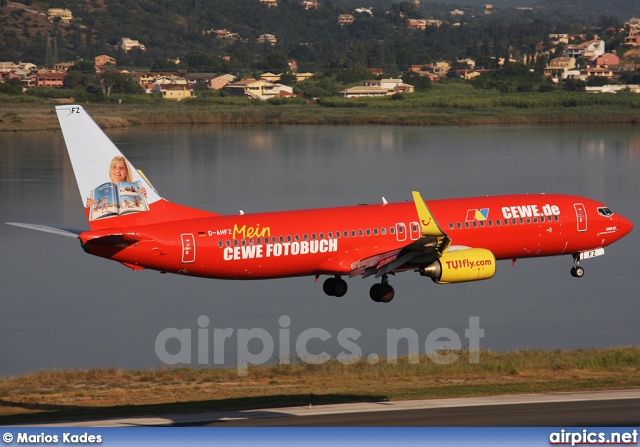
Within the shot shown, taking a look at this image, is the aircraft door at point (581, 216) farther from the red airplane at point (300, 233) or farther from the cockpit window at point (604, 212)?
the cockpit window at point (604, 212)

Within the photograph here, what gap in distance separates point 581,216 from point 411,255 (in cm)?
1087

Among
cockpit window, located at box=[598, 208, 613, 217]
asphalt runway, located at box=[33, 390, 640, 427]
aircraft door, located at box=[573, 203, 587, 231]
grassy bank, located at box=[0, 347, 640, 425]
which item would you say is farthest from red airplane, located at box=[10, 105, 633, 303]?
asphalt runway, located at box=[33, 390, 640, 427]

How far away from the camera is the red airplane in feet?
157

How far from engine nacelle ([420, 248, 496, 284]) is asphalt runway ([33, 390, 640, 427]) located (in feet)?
39.3

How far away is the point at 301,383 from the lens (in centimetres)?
4588

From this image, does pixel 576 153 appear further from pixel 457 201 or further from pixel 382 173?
pixel 457 201

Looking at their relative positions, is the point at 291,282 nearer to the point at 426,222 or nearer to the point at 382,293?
the point at 382,293

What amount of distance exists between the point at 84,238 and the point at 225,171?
71060mm

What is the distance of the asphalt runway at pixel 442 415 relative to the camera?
3469 centimetres

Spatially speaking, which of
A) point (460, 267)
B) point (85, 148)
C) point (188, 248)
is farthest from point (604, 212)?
point (85, 148)

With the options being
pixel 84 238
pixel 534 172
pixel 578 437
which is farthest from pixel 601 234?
pixel 534 172

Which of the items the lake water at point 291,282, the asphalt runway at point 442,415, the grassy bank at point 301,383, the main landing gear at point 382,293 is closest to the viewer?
the asphalt runway at point 442,415

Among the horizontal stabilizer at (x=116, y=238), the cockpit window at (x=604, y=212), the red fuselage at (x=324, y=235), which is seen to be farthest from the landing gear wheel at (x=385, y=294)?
the cockpit window at (x=604, y=212)

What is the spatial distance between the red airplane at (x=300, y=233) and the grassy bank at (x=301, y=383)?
434cm
